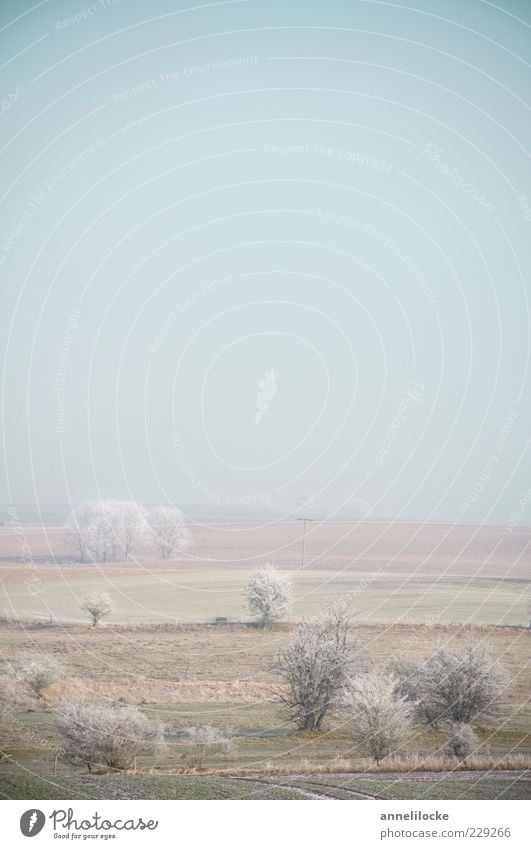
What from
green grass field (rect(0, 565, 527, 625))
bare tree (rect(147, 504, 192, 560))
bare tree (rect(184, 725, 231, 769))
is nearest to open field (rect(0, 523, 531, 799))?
green grass field (rect(0, 565, 527, 625))

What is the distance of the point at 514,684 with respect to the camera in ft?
119

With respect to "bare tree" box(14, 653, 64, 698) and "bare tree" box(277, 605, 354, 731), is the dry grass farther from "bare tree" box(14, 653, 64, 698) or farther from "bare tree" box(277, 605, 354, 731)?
"bare tree" box(14, 653, 64, 698)

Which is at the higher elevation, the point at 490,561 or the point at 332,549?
the point at 332,549

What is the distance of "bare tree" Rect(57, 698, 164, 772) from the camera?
2623 centimetres

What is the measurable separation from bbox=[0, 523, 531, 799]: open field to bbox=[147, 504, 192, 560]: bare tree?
1.62 m

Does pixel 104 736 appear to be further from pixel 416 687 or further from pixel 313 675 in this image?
pixel 416 687

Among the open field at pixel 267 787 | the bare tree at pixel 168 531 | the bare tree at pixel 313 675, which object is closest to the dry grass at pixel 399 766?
the open field at pixel 267 787

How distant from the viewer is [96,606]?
48.9 m

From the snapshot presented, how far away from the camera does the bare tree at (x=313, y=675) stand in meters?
33.2

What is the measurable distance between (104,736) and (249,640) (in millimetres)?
22538

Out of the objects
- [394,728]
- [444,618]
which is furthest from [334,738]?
[444,618]

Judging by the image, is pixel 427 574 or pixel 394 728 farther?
pixel 427 574

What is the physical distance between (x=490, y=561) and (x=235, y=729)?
40617 mm
